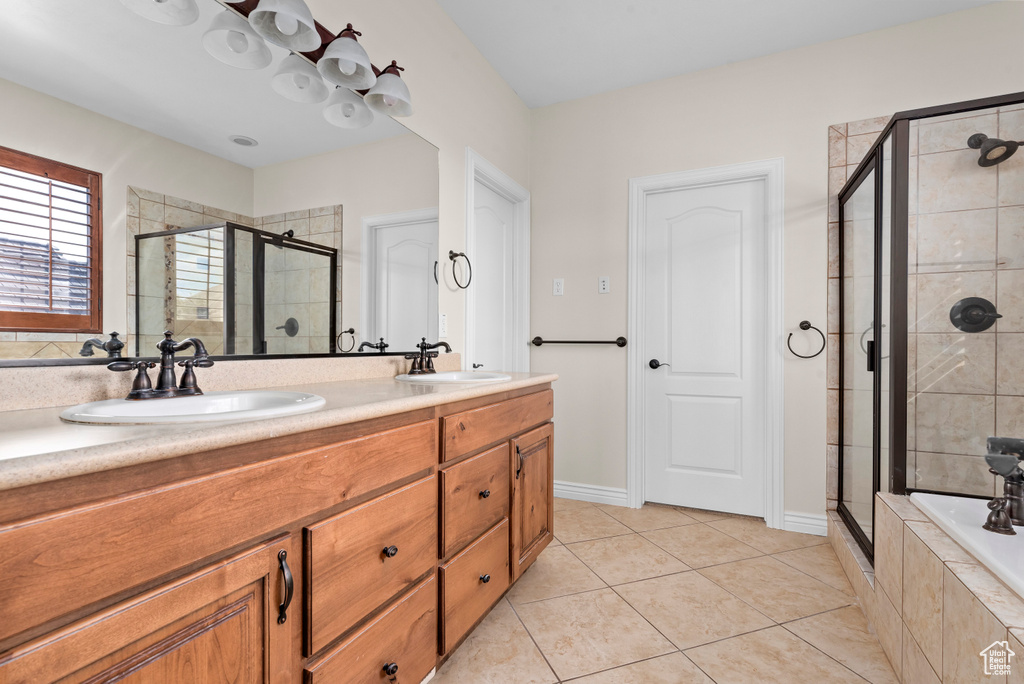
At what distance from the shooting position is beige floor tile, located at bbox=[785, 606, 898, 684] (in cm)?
141

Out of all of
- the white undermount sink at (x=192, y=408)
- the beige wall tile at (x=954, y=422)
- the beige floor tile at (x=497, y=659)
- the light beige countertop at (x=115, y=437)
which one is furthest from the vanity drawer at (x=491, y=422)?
the beige wall tile at (x=954, y=422)

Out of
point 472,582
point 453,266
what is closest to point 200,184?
point 453,266

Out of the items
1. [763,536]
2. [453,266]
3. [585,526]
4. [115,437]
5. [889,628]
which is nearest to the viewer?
[115,437]

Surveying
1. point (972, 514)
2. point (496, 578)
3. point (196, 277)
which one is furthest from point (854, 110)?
point (196, 277)

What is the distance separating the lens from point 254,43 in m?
1.35

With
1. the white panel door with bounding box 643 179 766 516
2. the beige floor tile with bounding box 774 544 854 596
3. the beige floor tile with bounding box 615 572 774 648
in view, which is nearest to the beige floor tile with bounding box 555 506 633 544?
the white panel door with bounding box 643 179 766 516

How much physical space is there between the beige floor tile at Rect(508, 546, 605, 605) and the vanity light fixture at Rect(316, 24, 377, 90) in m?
1.91

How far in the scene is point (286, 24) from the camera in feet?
4.45

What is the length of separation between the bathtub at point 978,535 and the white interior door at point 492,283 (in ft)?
5.84

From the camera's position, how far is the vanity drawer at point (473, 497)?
50.8 inches

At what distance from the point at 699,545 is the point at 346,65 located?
2.44m

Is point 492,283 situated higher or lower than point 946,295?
higher

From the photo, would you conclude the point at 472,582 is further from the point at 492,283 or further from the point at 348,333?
the point at 492,283

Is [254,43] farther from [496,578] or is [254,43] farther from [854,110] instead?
[854,110]
